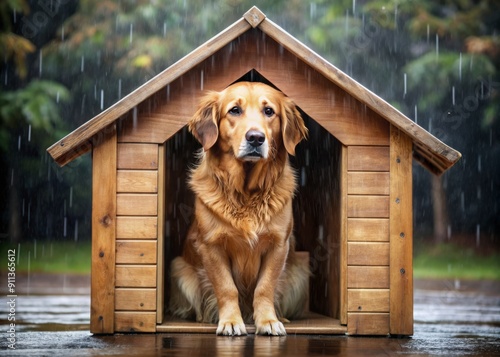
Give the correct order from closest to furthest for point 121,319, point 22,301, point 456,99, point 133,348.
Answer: point 133,348 → point 121,319 → point 22,301 → point 456,99

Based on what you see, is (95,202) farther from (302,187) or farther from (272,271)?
(302,187)

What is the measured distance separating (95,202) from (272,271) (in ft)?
3.75

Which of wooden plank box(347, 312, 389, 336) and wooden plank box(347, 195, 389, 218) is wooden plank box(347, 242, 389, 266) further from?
wooden plank box(347, 312, 389, 336)

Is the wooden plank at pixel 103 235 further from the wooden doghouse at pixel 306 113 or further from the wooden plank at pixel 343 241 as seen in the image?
the wooden plank at pixel 343 241

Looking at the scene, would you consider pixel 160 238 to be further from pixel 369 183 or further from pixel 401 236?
pixel 401 236

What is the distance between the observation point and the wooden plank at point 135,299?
5062mm

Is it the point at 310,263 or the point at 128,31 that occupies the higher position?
the point at 128,31

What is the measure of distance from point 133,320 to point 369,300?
56.0 inches

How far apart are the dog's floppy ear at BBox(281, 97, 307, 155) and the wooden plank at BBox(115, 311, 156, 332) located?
1306mm

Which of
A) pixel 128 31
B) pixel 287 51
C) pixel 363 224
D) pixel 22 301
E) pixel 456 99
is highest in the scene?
pixel 128 31

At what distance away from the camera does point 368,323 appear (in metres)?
5.11

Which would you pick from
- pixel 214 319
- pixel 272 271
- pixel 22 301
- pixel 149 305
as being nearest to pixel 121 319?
pixel 149 305

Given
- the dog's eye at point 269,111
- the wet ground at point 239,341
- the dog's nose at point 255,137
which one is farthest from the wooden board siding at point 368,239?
the dog's nose at point 255,137

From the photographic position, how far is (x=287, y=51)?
5273 millimetres
